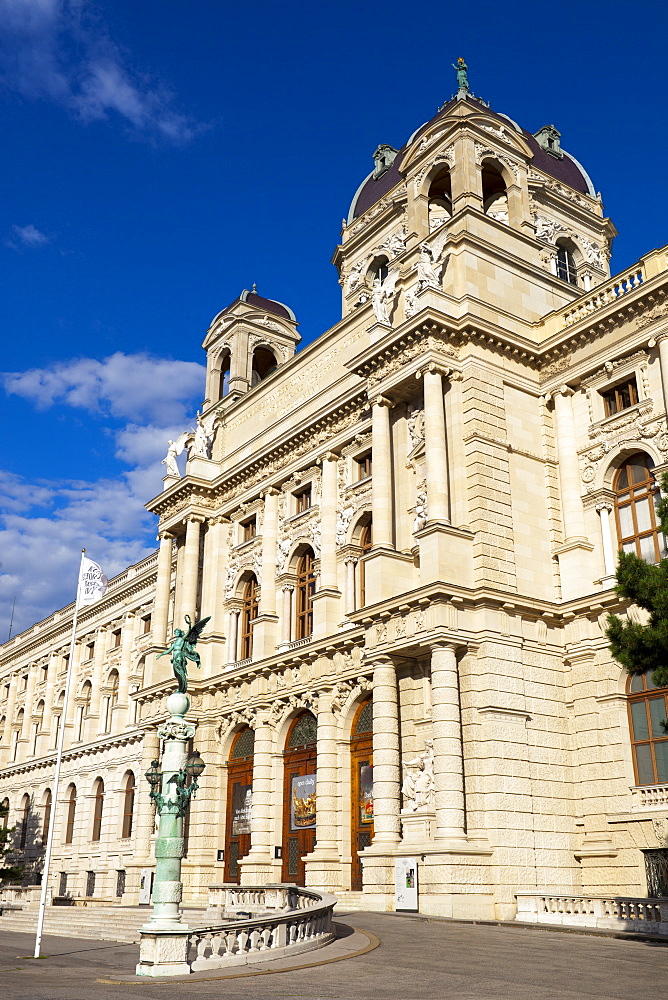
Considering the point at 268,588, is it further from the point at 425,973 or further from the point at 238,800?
the point at 425,973

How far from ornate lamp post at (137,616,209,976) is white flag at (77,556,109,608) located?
9298mm

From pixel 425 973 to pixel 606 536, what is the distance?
52.5 ft

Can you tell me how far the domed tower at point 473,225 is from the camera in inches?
1245

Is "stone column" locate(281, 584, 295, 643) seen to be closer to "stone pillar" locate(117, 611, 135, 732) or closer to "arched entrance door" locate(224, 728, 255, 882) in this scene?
"arched entrance door" locate(224, 728, 255, 882)

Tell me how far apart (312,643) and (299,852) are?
672 centimetres

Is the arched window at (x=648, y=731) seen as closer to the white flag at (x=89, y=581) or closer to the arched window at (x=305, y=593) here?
the arched window at (x=305, y=593)

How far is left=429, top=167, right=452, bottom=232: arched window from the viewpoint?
Answer: 38188mm

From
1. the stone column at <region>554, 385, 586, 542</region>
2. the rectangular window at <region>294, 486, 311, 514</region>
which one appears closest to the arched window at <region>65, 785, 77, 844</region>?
the rectangular window at <region>294, 486, 311, 514</region>

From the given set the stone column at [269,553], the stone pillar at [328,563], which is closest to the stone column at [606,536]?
the stone pillar at [328,563]

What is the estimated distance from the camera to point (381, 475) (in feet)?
97.8

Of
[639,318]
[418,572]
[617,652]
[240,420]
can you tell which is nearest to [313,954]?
[617,652]

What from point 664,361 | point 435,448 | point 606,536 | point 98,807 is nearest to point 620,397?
point 664,361

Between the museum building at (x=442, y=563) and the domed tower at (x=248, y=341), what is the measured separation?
2.78m

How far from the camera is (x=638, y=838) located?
24000 millimetres
